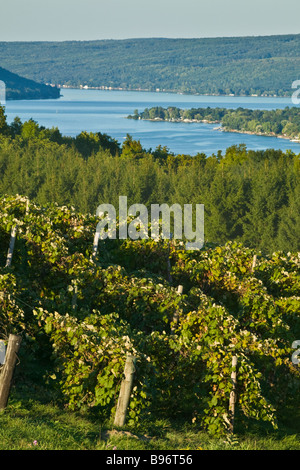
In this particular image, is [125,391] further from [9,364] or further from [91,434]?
[9,364]

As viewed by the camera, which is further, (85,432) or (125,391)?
(125,391)

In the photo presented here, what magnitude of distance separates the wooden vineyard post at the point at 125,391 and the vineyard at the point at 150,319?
231mm

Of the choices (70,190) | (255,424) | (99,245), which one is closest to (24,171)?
(70,190)

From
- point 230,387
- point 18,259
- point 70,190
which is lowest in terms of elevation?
point 230,387

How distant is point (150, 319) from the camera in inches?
523

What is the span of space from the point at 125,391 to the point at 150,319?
4038mm

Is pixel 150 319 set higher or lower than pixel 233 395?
higher

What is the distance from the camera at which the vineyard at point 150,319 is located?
33.5 feet

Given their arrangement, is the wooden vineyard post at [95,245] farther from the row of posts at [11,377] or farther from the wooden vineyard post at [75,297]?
the row of posts at [11,377]

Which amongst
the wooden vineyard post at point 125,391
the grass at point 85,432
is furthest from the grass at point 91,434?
the wooden vineyard post at point 125,391

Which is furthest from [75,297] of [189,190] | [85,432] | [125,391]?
[189,190]

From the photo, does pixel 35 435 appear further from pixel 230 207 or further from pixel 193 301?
pixel 230 207
